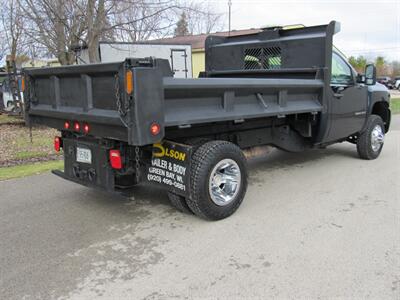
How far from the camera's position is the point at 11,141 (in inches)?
390

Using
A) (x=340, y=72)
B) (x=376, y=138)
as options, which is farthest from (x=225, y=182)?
(x=376, y=138)

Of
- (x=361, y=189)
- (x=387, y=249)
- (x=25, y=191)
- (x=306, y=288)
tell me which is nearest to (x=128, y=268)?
(x=306, y=288)

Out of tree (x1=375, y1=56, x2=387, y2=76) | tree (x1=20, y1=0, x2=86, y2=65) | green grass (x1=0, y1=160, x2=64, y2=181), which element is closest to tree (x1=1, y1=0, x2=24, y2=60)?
tree (x1=20, y1=0, x2=86, y2=65)

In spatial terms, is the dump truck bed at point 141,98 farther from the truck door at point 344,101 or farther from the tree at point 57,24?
the tree at point 57,24

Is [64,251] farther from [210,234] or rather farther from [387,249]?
[387,249]

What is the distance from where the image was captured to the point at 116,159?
409 centimetres

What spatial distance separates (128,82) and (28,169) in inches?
166

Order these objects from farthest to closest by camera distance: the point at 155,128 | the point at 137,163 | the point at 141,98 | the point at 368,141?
the point at 368,141, the point at 137,163, the point at 155,128, the point at 141,98

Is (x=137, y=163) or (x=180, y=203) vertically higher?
(x=137, y=163)

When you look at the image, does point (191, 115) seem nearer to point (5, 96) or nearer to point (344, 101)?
point (344, 101)

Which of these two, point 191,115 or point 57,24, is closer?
point 191,115

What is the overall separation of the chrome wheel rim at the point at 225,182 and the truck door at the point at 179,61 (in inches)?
522

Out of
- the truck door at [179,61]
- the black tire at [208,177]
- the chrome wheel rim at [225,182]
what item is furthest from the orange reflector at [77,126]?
the truck door at [179,61]

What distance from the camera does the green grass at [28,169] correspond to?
637 centimetres
